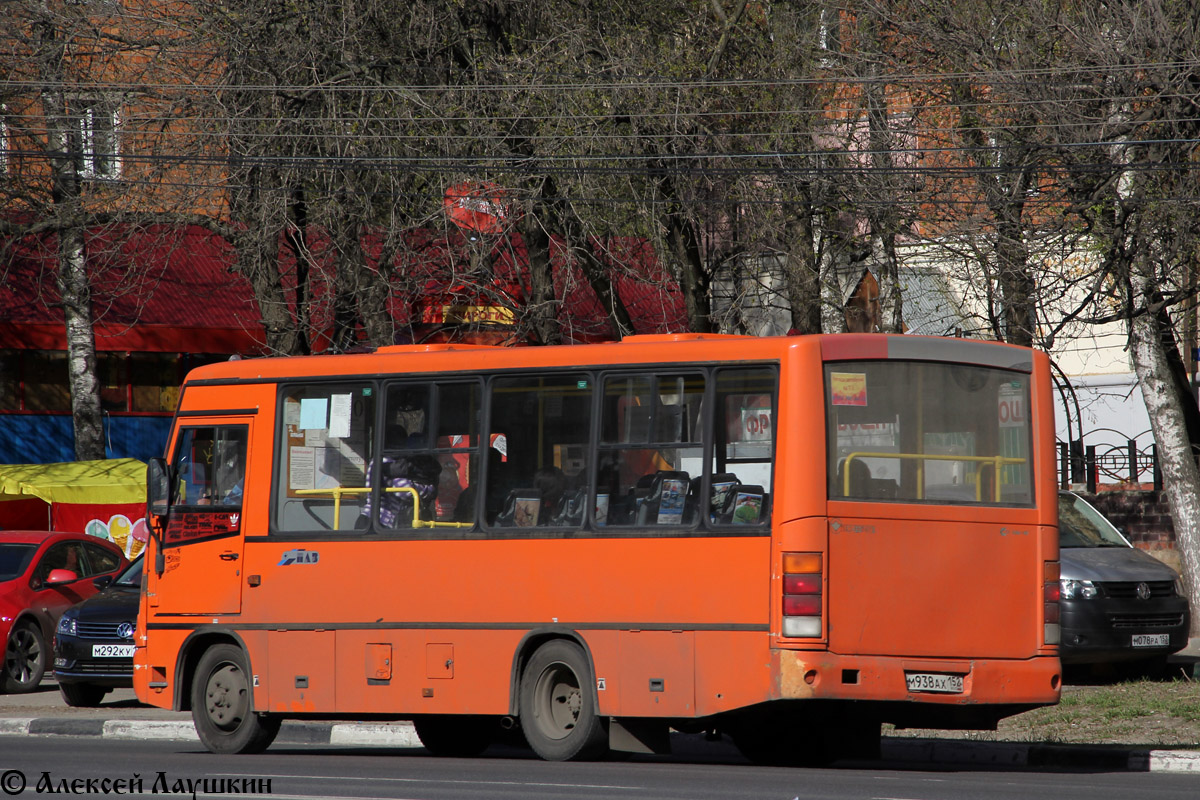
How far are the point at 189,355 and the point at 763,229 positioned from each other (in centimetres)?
1408

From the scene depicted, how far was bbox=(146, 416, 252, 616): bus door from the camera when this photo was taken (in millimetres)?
11828

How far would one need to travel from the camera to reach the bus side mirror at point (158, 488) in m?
12.1

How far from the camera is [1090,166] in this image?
1612 centimetres

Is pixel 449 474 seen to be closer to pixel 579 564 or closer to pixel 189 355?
pixel 579 564

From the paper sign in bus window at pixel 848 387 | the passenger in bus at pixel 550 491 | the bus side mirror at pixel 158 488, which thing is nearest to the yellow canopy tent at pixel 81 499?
the bus side mirror at pixel 158 488

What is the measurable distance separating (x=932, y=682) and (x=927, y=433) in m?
1.50

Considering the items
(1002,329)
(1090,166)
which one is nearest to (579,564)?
(1090,166)

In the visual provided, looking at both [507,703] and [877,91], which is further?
[877,91]

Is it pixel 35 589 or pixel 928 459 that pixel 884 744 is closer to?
pixel 928 459

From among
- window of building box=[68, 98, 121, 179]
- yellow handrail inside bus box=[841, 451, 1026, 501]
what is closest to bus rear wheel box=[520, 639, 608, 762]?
yellow handrail inside bus box=[841, 451, 1026, 501]

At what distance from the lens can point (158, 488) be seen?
40.0ft

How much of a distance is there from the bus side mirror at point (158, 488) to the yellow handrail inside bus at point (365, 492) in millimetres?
1237

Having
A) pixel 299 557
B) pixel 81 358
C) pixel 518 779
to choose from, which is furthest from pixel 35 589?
pixel 518 779

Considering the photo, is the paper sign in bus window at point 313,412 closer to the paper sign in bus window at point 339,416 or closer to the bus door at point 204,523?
the paper sign in bus window at point 339,416
